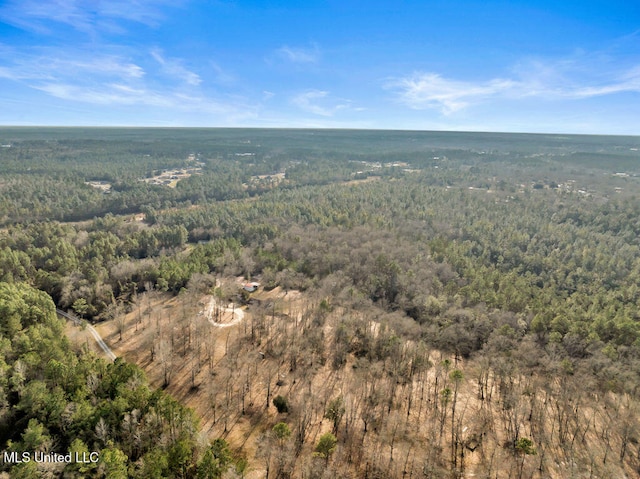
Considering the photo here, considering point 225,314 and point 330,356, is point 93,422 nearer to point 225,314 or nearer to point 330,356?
point 330,356

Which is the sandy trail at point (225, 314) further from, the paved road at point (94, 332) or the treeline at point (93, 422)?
the treeline at point (93, 422)

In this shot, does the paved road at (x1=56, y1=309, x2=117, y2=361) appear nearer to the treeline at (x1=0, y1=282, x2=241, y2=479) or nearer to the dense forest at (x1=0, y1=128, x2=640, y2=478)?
the dense forest at (x1=0, y1=128, x2=640, y2=478)

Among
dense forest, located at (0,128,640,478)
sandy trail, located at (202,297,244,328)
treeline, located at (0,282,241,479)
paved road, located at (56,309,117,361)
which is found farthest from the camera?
sandy trail, located at (202,297,244,328)

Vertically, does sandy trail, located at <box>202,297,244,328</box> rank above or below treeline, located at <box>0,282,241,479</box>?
below

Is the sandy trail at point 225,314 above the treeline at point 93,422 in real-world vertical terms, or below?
below

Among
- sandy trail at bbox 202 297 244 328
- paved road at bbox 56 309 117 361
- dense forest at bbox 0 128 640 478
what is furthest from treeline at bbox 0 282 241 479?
sandy trail at bbox 202 297 244 328

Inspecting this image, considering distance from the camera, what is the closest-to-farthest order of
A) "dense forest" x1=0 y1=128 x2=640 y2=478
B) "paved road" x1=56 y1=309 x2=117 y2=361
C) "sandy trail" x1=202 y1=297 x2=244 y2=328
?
"dense forest" x1=0 y1=128 x2=640 y2=478 → "paved road" x1=56 y1=309 x2=117 y2=361 → "sandy trail" x1=202 y1=297 x2=244 y2=328

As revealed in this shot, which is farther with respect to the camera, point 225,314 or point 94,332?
point 225,314

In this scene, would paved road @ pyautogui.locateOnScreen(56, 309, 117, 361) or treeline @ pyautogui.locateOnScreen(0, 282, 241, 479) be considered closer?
treeline @ pyautogui.locateOnScreen(0, 282, 241, 479)

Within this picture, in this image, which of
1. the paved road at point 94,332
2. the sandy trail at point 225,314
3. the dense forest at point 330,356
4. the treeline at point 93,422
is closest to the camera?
the treeline at point 93,422

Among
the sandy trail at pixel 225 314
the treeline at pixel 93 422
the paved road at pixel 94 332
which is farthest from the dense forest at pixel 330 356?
the sandy trail at pixel 225 314

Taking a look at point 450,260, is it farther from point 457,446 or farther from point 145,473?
point 145,473

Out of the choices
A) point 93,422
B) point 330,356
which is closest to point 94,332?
point 93,422
